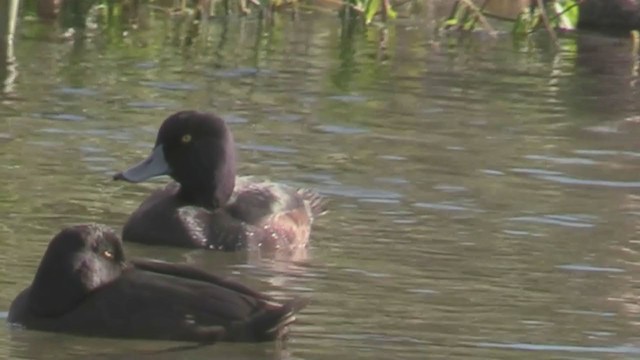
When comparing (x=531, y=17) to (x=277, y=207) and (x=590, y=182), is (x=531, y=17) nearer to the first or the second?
(x=590, y=182)

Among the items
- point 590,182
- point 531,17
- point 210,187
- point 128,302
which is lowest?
point 531,17

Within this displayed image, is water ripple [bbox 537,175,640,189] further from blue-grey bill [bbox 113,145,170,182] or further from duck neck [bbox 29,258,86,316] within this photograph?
duck neck [bbox 29,258,86,316]

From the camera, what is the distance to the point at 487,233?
1169 cm

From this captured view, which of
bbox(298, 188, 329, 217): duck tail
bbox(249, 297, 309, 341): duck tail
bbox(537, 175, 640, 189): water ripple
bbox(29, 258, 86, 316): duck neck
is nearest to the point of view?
bbox(249, 297, 309, 341): duck tail

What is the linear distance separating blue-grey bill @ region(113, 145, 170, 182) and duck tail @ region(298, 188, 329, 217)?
77 centimetres

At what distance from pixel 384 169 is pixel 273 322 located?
4.69 meters

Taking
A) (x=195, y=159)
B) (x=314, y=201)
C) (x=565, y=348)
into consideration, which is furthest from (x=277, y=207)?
(x=565, y=348)

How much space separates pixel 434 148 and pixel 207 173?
113 inches

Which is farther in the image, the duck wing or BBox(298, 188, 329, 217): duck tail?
BBox(298, 188, 329, 217): duck tail

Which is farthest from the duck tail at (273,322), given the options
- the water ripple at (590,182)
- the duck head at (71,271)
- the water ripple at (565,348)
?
the water ripple at (590,182)

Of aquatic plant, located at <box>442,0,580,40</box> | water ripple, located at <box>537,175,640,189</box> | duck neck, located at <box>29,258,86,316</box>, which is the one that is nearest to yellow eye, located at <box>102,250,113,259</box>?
duck neck, located at <box>29,258,86,316</box>

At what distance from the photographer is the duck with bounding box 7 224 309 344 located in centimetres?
885

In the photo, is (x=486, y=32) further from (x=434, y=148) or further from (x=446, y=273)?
(x=446, y=273)

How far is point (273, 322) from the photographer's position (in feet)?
28.9
